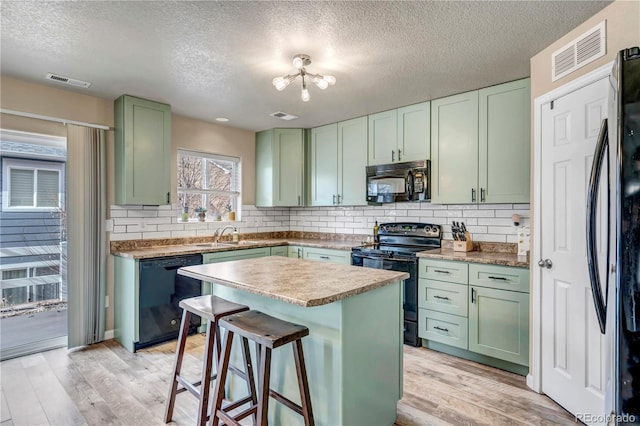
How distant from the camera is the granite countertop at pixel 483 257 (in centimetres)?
265

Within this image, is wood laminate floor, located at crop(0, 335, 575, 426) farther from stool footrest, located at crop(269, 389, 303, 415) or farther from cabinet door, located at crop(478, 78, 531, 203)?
cabinet door, located at crop(478, 78, 531, 203)

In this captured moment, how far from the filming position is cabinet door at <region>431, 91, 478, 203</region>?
3.16 meters

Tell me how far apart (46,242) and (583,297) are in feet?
14.4

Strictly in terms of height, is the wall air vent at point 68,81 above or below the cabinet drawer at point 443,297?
above

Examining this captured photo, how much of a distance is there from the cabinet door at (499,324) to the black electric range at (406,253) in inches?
21.1

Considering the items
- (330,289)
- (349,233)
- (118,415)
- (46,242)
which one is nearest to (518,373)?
(330,289)

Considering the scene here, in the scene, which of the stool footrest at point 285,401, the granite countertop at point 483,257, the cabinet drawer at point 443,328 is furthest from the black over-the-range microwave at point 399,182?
the stool footrest at point 285,401

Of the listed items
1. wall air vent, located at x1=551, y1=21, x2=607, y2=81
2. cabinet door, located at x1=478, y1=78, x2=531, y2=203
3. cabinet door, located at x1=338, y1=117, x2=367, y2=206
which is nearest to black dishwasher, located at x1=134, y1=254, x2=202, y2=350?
cabinet door, located at x1=338, y1=117, x2=367, y2=206

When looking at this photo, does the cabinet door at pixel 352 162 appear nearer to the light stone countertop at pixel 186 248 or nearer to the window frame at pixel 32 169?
the light stone countertop at pixel 186 248

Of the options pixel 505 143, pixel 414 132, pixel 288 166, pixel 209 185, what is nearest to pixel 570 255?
pixel 505 143

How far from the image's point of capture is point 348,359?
165cm

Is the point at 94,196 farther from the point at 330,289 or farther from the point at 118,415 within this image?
the point at 330,289

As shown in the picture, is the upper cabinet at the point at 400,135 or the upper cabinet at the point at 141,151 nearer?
the upper cabinet at the point at 141,151

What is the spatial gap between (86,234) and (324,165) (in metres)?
2.75
